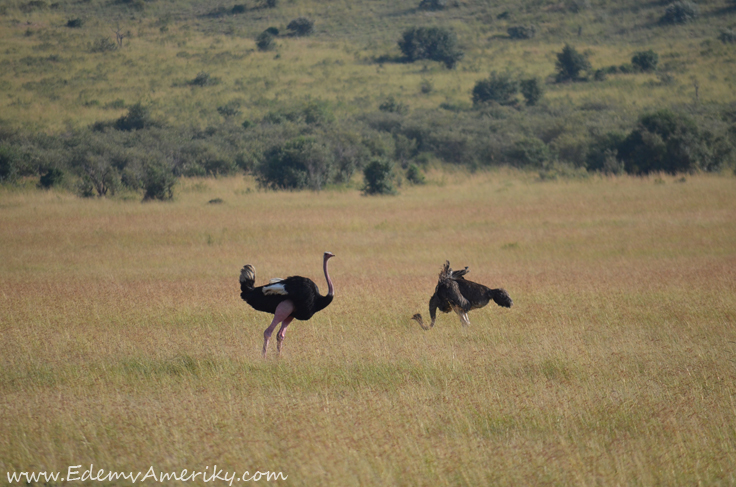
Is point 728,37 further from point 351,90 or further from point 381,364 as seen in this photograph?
point 381,364

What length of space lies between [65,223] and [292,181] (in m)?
11.9

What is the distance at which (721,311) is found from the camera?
9711mm

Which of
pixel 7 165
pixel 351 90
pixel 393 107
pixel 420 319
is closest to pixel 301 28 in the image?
pixel 351 90

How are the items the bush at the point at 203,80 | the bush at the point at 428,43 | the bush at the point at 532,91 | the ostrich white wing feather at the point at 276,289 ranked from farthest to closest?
the bush at the point at 428,43 → the bush at the point at 203,80 → the bush at the point at 532,91 → the ostrich white wing feather at the point at 276,289

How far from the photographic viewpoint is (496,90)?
54.4 m

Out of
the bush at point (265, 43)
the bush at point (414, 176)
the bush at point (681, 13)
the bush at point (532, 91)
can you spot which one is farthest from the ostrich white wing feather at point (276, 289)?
the bush at point (681, 13)

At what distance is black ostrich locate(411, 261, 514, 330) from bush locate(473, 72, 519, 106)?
152 feet

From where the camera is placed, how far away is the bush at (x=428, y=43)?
67562mm

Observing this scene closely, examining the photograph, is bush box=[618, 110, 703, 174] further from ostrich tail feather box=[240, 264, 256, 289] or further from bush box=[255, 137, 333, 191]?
ostrich tail feather box=[240, 264, 256, 289]

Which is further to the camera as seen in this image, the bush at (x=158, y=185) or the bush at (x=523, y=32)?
the bush at (x=523, y=32)

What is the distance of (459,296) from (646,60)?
5604 cm

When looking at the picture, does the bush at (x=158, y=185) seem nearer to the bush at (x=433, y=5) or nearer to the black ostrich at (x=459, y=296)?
the black ostrich at (x=459, y=296)

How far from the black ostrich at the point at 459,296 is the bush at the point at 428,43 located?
200 ft

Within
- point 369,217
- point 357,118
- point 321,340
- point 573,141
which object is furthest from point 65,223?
point 357,118
